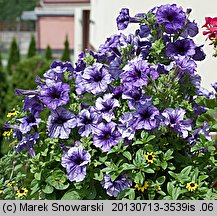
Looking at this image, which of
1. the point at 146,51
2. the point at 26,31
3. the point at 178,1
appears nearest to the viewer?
the point at 146,51

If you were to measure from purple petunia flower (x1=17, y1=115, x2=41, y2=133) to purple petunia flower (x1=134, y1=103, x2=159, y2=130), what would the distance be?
449 mm

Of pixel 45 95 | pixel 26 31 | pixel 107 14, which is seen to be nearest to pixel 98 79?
pixel 45 95

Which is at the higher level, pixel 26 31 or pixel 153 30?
pixel 26 31

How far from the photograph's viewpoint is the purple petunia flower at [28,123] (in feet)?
7.48

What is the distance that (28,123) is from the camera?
7.59 feet

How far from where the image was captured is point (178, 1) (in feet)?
13.8

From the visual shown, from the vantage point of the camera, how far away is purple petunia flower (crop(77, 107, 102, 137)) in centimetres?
Result: 219

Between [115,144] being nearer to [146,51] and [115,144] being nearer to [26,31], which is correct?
[146,51]

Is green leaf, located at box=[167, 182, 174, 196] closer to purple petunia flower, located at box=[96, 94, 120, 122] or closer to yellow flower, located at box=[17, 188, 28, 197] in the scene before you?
purple petunia flower, located at box=[96, 94, 120, 122]

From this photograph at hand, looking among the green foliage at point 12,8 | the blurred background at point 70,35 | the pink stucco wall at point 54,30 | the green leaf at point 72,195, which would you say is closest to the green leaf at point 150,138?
the green leaf at point 72,195

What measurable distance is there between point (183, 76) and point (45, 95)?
A: 58 centimetres

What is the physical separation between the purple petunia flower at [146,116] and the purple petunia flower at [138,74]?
94mm

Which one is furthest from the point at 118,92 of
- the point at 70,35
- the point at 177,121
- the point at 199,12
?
the point at 70,35

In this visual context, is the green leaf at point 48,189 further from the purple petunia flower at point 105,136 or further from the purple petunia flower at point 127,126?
the purple petunia flower at point 127,126
